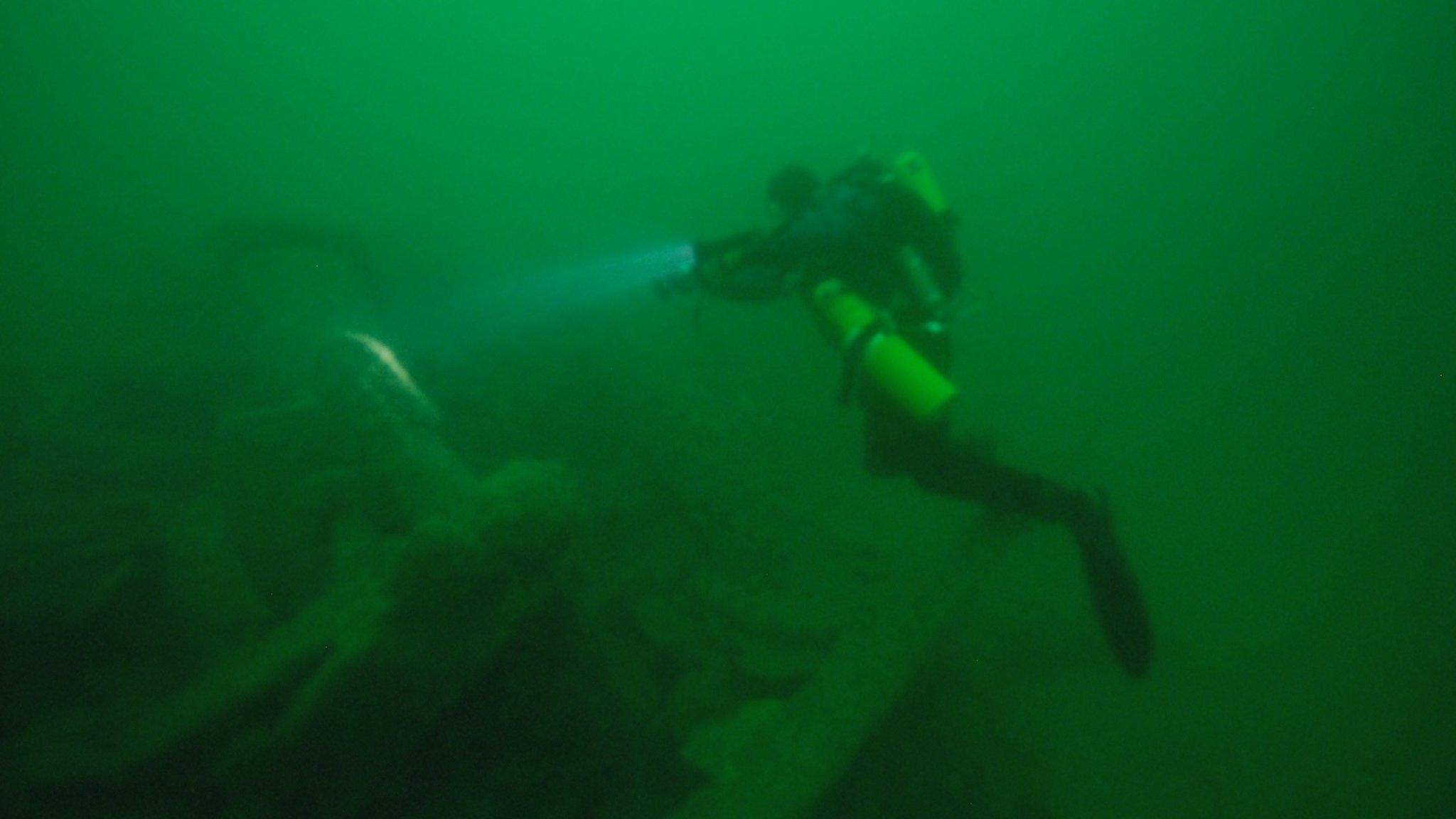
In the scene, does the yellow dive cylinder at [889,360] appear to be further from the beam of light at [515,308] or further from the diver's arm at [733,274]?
the beam of light at [515,308]

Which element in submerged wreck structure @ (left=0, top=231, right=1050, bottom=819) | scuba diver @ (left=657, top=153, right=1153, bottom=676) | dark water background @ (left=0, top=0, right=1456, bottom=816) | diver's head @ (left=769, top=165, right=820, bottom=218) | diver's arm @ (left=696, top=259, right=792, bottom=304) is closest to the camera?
submerged wreck structure @ (left=0, top=231, right=1050, bottom=819)

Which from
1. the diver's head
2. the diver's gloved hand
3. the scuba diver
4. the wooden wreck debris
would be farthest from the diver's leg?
the diver's head

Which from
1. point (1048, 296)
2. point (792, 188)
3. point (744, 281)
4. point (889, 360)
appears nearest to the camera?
point (889, 360)

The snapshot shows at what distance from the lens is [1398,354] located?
Answer: 14992 mm

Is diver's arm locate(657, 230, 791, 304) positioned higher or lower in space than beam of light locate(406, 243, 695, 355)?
lower

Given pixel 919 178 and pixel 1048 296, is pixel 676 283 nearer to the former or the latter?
pixel 919 178

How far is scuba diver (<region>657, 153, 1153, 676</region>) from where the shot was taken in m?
3.19

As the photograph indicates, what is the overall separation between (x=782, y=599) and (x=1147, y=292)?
20.2 metres

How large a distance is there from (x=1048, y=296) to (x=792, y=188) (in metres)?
18.7

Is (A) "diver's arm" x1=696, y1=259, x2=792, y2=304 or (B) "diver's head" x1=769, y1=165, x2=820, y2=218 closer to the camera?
(A) "diver's arm" x1=696, y1=259, x2=792, y2=304

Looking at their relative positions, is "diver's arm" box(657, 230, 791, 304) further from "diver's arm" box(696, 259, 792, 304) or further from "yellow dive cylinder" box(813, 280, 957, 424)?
"yellow dive cylinder" box(813, 280, 957, 424)

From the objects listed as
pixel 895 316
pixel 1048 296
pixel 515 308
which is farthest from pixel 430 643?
pixel 1048 296

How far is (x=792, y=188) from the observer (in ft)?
12.8

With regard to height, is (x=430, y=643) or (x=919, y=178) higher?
(x=919, y=178)
